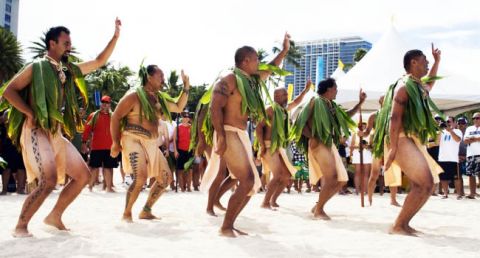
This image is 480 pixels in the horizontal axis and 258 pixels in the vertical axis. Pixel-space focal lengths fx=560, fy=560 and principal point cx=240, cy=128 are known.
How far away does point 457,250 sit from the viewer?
4.93 m

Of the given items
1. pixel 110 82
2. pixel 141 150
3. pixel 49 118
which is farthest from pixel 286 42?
pixel 110 82

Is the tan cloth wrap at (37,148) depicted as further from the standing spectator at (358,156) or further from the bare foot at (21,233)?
the standing spectator at (358,156)

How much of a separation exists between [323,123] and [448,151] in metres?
6.39

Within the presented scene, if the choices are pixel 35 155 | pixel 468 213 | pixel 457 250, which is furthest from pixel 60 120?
pixel 468 213

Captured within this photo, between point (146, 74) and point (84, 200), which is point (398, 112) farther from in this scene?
point (84, 200)

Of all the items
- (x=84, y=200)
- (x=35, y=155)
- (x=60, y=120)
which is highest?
(x=60, y=120)

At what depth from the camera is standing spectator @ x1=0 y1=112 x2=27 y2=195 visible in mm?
11070

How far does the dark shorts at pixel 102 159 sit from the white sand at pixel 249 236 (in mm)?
2947

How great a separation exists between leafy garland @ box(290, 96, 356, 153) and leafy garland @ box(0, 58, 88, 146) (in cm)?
315

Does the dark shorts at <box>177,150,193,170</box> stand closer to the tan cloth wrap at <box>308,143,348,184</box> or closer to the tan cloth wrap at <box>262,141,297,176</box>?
the tan cloth wrap at <box>262,141,297,176</box>

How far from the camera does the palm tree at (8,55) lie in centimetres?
3909

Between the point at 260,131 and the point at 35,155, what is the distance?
4.01 metres

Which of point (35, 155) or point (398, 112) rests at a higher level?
point (398, 112)

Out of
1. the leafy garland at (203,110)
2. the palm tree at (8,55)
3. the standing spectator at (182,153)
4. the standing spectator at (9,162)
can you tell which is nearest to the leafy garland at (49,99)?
the leafy garland at (203,110)
